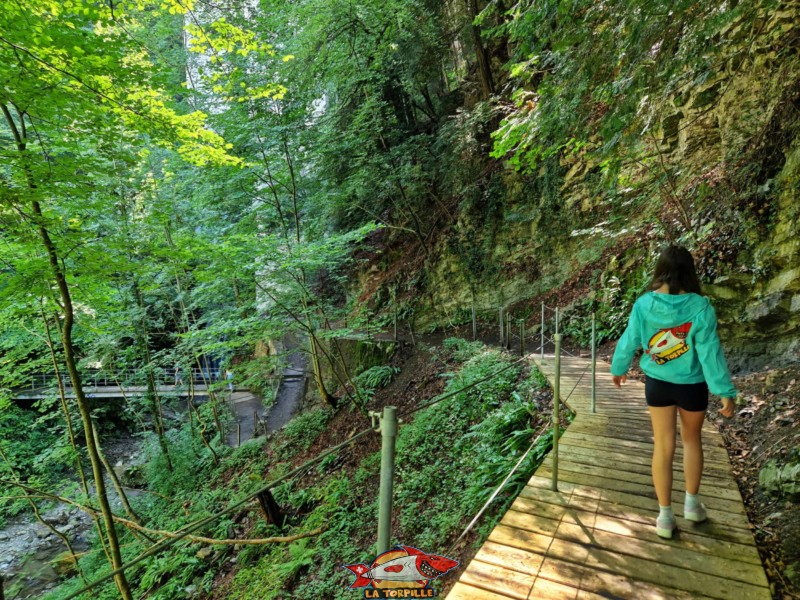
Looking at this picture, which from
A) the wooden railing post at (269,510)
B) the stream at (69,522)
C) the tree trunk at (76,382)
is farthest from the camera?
the stream at (69,522)

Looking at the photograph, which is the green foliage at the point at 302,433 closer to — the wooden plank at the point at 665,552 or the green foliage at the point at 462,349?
the green foliage at the point at 462,349

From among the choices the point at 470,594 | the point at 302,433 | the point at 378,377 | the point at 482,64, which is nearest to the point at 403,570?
the point at 470,594

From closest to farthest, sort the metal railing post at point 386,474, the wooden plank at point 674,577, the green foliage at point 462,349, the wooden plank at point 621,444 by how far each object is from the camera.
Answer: the metal railing post at point 386,474 → the wooden plank at point 674,577 → the wooden plank at point 621,444 → the green foliage at point 462,349

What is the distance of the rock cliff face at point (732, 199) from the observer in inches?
200

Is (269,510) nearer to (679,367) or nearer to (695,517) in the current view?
(695,517)

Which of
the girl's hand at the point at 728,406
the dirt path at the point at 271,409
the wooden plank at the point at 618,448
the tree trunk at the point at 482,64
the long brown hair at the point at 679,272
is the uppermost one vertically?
the tree trunk at the point at 482,64

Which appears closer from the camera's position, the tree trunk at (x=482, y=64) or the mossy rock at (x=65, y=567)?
the mossy rock at (x=65, y=567)

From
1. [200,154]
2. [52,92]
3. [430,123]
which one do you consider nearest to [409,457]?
[200,154]

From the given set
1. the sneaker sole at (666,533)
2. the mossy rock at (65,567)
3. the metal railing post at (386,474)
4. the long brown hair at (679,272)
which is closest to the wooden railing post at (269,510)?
the metal railing post at (386,474)

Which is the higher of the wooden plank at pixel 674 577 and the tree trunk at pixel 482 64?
the tree trunk at pixel 482 64

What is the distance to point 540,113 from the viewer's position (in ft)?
14.5

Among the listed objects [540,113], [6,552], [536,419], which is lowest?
[6,552]

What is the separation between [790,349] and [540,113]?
13.8ft

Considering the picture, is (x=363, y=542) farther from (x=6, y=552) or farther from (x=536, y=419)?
(x=6, y=552)
